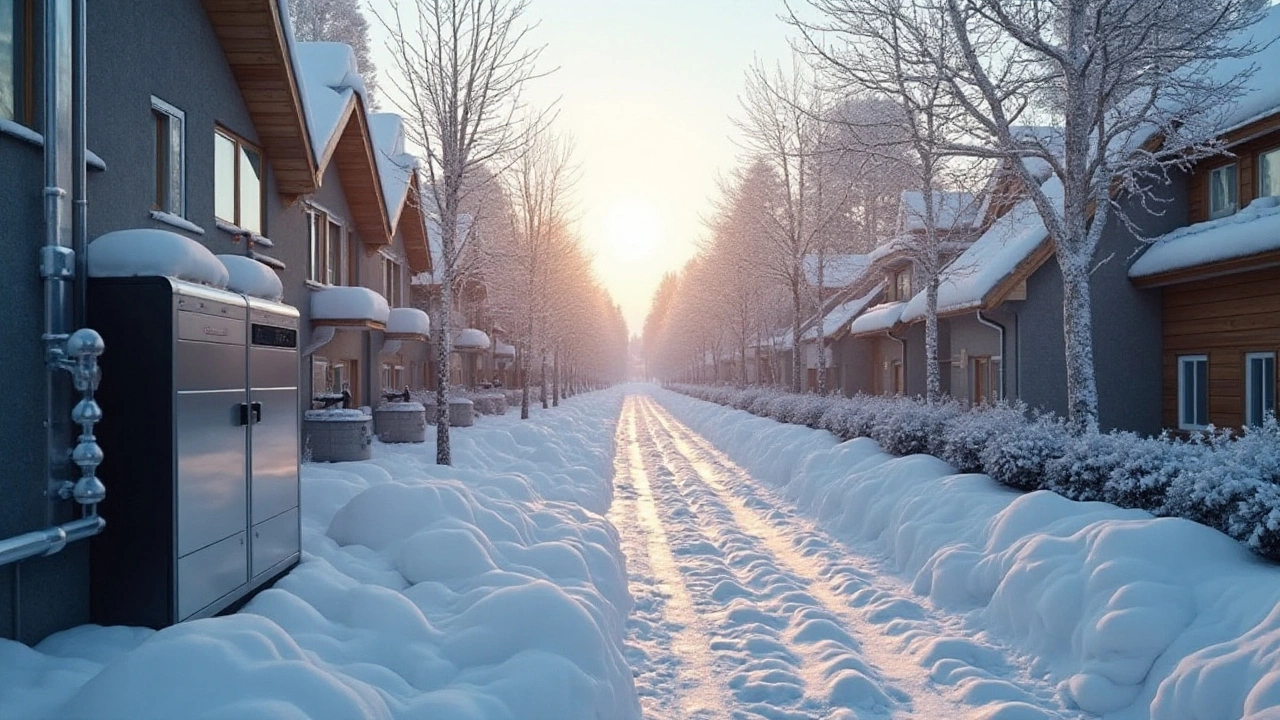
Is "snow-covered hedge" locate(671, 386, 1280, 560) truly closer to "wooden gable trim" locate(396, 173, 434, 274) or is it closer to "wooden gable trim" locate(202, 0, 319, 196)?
"wooden gable trim" locate(202, 0, 319, 196)

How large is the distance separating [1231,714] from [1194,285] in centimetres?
1288

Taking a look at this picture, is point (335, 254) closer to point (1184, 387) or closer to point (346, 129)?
point (346, 129)

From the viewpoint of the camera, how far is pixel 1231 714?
14.6ft

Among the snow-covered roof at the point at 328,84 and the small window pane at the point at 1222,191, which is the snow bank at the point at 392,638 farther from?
the small window pane at the point at 1222,191

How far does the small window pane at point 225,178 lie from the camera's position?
11.1m

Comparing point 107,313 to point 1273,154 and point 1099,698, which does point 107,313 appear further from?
point 1273,154

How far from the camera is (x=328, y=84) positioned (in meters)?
16.2

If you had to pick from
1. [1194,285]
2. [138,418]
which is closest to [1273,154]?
[1194,285]

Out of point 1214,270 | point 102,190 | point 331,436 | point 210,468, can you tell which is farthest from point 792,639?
point 1214,270

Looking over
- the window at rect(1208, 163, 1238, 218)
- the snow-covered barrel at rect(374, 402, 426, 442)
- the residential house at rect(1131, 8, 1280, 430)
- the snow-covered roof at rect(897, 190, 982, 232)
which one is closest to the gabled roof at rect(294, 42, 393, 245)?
the snow-covered barrel at rect(374, 402, 426, 442)

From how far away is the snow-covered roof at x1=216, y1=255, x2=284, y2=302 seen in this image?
24.2ft

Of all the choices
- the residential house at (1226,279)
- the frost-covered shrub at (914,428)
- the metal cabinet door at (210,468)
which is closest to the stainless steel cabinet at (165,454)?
the metal cabinet door at (210,468)

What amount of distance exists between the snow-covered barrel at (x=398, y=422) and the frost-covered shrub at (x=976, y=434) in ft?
38.1

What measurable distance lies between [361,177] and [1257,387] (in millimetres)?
17326
